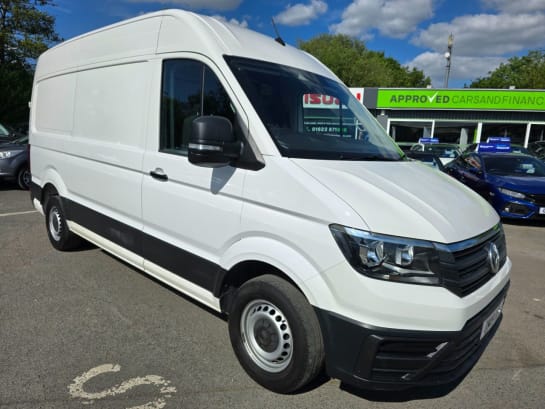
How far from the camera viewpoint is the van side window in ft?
9.16

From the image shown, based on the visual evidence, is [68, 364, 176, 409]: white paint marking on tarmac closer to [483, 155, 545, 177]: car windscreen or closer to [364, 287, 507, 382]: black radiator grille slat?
[364, 287, 507, 382]: black radiator grille slat

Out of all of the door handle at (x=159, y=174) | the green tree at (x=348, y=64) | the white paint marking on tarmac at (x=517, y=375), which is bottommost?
the white paint marking on tarmac at (x=517, y=375)

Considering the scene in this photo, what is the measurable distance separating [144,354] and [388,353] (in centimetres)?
180

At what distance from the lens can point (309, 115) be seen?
3.08 metres

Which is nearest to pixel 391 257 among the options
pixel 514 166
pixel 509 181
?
pixel 509 181

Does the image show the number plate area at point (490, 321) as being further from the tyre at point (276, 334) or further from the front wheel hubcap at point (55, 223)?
the front wheel hubcap at point (55, 223)

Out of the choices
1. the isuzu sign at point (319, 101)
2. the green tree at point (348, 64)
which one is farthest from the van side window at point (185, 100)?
the green tree at point (348, 64)

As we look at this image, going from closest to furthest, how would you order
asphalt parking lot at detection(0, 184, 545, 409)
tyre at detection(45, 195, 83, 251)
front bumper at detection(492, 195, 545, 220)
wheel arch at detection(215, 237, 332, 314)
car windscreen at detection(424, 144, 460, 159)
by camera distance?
wheel arch at detection(215, 237, 332, 314)
asphalt parking lot at detection(0, 184, 545, 409)
tyre at detection(45, 195, 83, 251)
front bumper at detection(492, 195, 545, 220)
car windscreen at detection(424, 144, 460, 159)

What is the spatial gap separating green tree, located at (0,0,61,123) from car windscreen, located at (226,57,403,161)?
95.5ft

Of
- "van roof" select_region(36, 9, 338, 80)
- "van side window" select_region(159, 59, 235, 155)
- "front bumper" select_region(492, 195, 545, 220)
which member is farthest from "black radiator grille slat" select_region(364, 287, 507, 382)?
"front bumper" select_region(492, 195, 545, 220)

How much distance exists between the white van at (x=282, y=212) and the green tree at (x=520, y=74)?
44959 mm

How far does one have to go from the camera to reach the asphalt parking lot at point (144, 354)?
8.25 feet

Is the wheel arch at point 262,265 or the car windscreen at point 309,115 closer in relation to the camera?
the wheel arch at point 262,265

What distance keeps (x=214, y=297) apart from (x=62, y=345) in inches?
49.3
